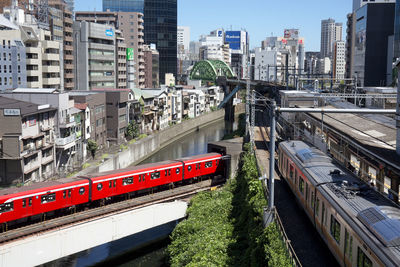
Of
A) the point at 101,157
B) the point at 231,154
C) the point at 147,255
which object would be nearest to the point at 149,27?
the point at 101,157

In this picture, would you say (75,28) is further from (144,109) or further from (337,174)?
(337,174)

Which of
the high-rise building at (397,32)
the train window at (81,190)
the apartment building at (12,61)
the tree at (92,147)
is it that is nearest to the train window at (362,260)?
the train window at (81,190)

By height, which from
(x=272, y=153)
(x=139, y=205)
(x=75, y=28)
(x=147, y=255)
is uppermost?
(x=75, y=28)

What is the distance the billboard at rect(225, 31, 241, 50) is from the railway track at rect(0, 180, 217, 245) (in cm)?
12768

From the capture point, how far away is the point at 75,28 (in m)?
46.2

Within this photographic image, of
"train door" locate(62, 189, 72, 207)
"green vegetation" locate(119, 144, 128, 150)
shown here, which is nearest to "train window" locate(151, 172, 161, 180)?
"train door" locate(62, 189, 72, 207)

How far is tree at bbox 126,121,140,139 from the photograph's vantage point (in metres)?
38.7

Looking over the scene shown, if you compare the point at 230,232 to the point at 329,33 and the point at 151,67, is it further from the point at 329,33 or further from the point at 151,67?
the point at 329,33

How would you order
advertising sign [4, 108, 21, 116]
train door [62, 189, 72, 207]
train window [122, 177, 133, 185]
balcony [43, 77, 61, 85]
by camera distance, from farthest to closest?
balcony [43, 77, 61, 85] < advertising sign [4, 108, 21, 116] < train window [122, 177, 133, 185] < train door [62, 189, 72, 207]

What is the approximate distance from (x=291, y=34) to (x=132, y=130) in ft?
488

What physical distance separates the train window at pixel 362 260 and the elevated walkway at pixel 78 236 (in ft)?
33.8

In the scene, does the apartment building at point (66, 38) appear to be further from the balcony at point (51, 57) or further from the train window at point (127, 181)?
the train window at point (127, 181)

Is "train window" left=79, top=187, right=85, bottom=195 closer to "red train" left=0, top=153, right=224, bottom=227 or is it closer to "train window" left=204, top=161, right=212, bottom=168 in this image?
"red train" left=0, top=153, right=224, bottom=227

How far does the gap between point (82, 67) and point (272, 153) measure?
3887 cm
